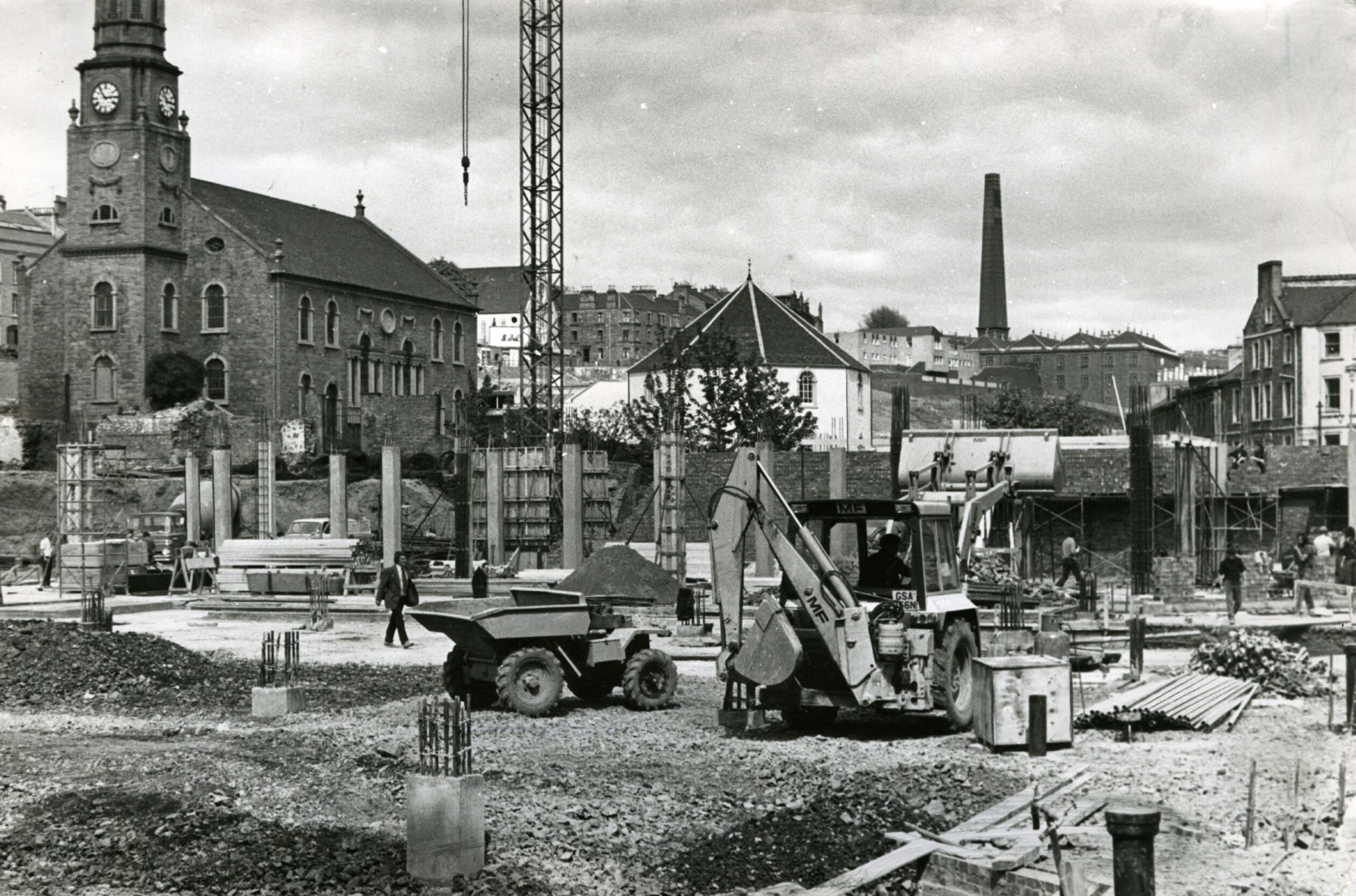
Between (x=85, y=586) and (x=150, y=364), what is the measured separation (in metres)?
28.0

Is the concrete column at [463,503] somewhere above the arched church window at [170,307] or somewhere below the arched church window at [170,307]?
below

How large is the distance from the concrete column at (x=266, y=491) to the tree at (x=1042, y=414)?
1830 inches

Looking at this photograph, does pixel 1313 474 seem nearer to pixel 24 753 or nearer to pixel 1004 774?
pixel 1004 774

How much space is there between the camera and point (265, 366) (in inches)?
2537

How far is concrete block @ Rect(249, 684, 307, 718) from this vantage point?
1723cm

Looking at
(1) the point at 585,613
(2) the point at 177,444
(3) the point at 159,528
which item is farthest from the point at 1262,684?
(2) the point at 177,444

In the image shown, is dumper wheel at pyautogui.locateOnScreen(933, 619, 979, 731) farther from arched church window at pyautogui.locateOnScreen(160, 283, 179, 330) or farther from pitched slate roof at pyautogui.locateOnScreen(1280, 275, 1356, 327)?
arched church window at pyautogui.locateOnScreen(160, 283, 179, 330)

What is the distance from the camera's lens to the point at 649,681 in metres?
17.4

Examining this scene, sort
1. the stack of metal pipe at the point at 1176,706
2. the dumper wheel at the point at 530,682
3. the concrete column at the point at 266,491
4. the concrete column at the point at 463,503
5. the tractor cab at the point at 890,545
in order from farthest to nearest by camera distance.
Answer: the concrete column at the point at 266,491 → the concrete column at the point at 463,503 → the dumper wheel at the point at 530,682 → the stack of metal pipe at the point at 1176,706 → the tractor cab at the point at 890,545

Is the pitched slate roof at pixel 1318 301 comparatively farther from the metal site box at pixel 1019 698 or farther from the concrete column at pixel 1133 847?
the concrete column at pixel 1133 847

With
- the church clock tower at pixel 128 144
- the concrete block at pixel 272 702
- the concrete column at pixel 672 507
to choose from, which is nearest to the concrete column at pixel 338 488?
the concrete column at pixel 672 507

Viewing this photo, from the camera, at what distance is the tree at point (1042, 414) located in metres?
81.8

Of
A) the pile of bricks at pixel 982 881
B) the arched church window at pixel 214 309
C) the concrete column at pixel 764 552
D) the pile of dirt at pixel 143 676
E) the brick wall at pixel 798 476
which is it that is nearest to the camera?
the pile of bricks at pixel 982 881

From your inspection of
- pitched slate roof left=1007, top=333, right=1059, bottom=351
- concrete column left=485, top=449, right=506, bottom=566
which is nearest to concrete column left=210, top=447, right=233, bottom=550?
concrete column left=485, top=449, right=506, bottom=566
